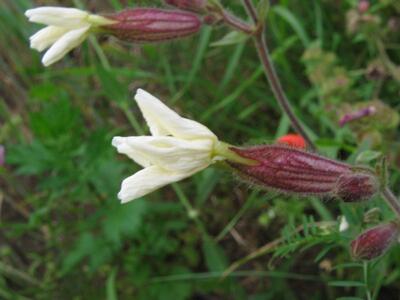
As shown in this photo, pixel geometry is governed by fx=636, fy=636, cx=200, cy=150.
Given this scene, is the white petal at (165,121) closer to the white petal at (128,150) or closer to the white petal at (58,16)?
the white petal at (128,150)

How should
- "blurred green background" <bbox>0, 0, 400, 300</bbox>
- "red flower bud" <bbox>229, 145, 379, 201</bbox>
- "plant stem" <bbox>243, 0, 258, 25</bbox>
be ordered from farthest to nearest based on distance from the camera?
"blurred green background" <bbox>0, 0, 400, 300</bbox> < "plant stem" <bbox>243, 0, 258, 25</bbox> < "red flower bud" <bbox>229, 145, 379, 201</bbox>

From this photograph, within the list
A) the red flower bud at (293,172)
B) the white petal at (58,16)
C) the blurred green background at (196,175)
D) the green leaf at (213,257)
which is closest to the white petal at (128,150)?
the red flower bud at (293,172)

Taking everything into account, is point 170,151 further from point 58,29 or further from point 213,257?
point 213,257

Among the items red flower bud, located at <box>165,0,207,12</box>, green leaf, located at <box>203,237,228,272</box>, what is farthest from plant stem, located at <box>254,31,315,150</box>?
green leaf, located at <box>203,237,228,272</box>

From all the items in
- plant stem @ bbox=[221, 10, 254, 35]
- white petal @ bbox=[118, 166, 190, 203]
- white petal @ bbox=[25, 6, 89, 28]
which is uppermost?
white petal @ bbox=[25, 6, 89, 28]

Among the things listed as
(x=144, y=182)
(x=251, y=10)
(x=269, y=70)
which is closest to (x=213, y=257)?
(x=269, y=70)

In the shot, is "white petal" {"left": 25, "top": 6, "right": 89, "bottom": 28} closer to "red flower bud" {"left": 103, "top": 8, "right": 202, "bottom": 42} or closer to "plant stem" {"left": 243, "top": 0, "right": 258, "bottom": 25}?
"red flower bud" {"left": 103, "top": 8, "right": 202, "bottom": 42}
